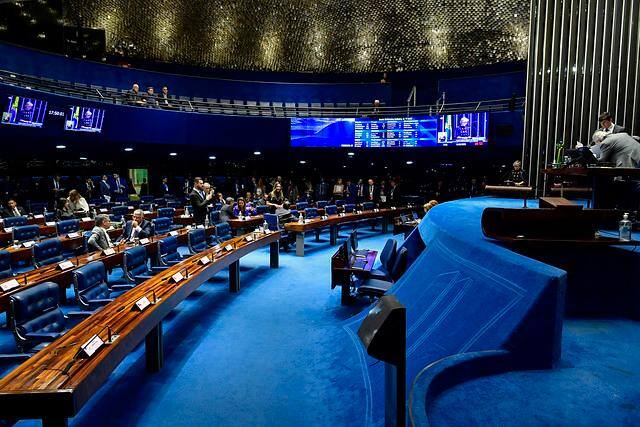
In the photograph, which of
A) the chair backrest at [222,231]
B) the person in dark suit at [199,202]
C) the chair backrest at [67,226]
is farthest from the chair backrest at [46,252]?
the person in dark suit at [199,202]

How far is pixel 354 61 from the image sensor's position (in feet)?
62.0

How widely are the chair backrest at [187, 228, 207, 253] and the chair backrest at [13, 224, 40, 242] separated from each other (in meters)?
2.50

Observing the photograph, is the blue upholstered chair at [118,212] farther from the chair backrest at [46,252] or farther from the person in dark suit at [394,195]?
the person in dark suit at [394,195]

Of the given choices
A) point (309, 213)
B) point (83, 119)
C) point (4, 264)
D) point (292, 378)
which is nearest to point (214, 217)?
point (309, 213)

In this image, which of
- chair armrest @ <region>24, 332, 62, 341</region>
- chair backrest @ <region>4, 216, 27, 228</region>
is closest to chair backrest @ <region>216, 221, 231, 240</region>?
chair backrest @ <region>4, 216, 27, 228</region>

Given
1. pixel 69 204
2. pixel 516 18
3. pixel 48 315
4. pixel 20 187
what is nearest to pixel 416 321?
pixel 48 315

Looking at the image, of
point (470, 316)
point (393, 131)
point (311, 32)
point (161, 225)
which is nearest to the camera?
point (470, 316)

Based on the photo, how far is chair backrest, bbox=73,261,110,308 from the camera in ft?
13.8

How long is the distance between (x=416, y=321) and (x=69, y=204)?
28.8ft

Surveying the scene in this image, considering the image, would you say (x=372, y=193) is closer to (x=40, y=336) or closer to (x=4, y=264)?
(x=4, y=264)

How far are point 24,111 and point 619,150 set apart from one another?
1292 cm

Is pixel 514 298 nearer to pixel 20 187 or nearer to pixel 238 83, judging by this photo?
pixel 20 187

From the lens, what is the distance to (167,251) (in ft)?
20.6

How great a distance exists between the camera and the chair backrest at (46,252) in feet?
18.7
